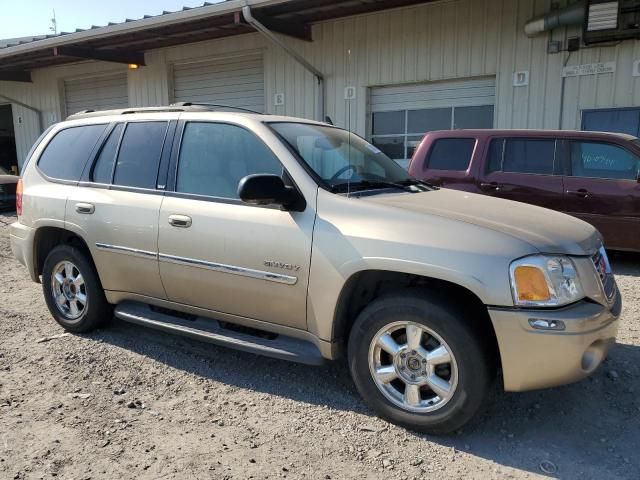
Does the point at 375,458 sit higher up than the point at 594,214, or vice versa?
the point at 594,214

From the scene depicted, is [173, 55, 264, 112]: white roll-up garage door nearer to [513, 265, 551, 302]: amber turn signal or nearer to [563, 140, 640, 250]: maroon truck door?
[563, 140, 640, 250]: maroon truck door

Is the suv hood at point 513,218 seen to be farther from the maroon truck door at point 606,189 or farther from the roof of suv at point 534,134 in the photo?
the roof of suv at point 534,134

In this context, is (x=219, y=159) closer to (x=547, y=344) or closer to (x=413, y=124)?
(x=547, y=344)

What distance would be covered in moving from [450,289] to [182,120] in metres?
2.32

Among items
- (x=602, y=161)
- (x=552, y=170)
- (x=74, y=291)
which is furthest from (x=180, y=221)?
(x=602, y=161)

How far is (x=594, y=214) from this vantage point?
6.95m

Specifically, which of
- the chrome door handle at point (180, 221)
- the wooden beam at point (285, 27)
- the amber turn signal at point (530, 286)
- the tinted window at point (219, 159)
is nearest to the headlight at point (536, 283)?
the amber turn signal at point (530, 286)

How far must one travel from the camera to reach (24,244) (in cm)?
481

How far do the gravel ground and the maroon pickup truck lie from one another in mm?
3035

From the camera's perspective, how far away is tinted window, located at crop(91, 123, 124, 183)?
14.2 feet

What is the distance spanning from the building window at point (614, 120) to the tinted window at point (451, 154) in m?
3.53

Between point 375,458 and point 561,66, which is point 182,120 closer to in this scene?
point 375,458

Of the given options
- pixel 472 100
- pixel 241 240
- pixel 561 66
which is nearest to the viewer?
pixel 241 240

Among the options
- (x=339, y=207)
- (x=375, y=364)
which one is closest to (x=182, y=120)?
(x=339, y=207)
